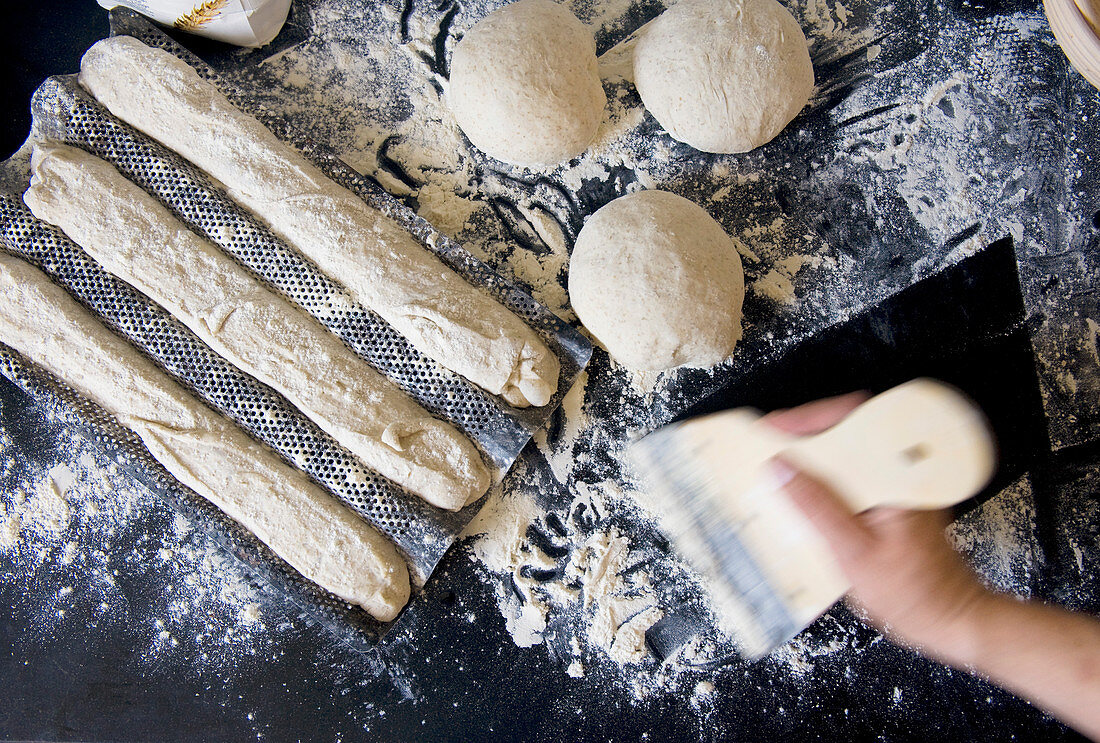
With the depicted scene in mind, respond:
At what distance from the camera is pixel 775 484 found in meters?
1.33

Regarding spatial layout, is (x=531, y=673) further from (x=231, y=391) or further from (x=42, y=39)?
(x=42, y=39)

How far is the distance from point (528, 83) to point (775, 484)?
1.09 m

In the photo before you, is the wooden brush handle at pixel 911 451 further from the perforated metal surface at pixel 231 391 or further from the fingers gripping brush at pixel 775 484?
the perforated metal surface at pixel 231 391

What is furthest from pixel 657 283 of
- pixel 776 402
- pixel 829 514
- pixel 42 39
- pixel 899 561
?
pixel 42 39

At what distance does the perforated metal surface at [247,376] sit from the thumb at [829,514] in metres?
0.58

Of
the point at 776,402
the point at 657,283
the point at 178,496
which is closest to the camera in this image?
the point at 657,283

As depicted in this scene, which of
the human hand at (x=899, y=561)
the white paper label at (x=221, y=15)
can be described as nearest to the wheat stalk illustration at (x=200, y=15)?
the white paper label at (x=221, y=15)

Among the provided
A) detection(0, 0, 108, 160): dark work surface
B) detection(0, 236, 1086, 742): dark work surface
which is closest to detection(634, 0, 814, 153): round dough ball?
detection(0, 236, 1086, 742): dark work surface

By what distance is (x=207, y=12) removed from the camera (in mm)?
1608

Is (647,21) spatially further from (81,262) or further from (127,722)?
(127,722)

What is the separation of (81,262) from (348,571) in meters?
1.04

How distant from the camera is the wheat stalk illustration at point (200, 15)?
1.59m

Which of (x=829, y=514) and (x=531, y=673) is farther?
(x=531, y=673)

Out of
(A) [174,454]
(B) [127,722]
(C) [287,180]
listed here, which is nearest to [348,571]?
(A) [174,454]
